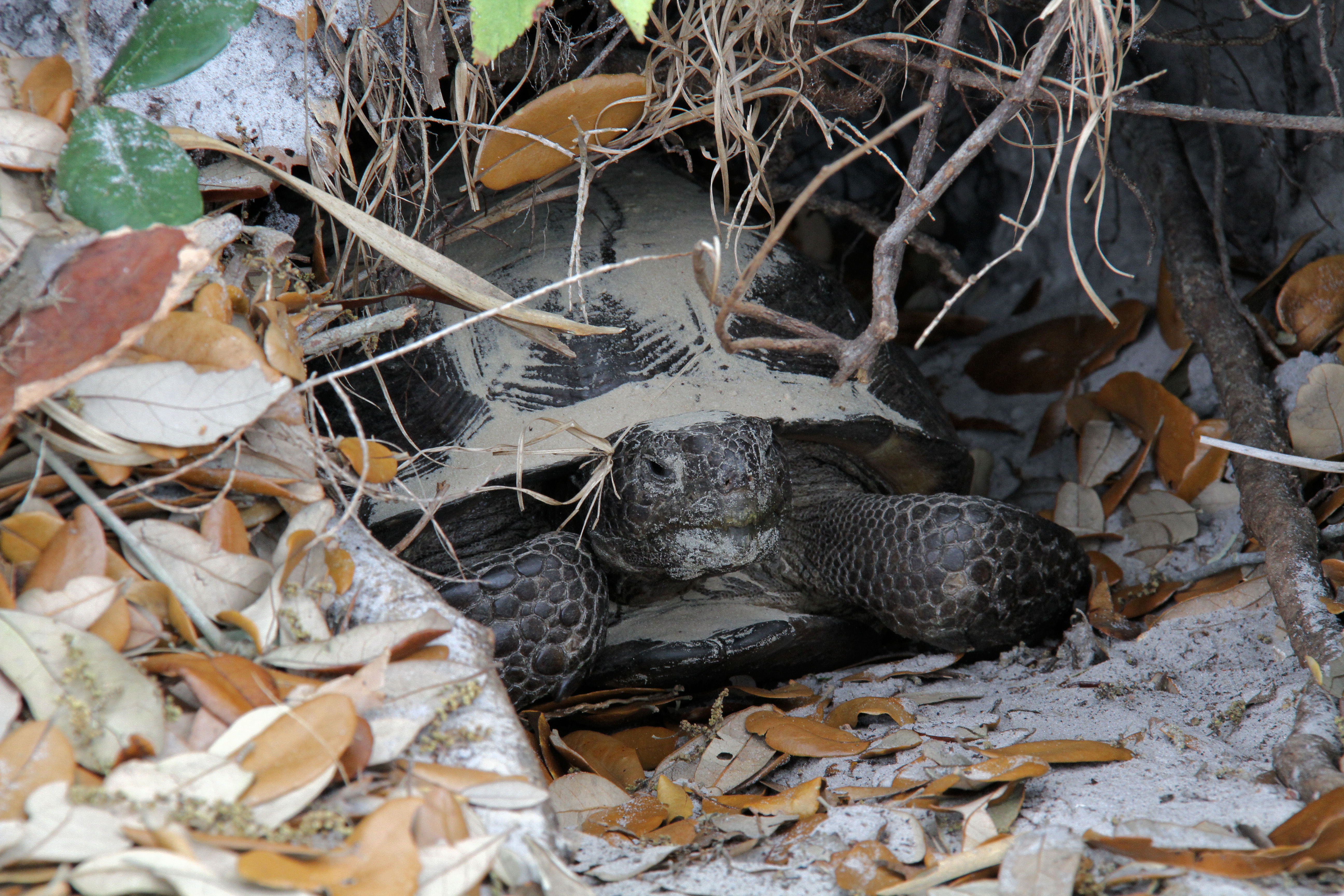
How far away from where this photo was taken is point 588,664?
80.4 inches

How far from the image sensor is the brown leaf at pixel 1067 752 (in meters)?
1.40

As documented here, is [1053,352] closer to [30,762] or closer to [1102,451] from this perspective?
[1102,451]

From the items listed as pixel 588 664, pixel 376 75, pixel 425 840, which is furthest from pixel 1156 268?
pixel 425 840

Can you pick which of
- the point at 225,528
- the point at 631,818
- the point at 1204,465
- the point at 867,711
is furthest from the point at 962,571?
the point at 225,528

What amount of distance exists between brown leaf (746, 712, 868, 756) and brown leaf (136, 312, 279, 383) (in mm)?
1036

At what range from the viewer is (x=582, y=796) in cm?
157

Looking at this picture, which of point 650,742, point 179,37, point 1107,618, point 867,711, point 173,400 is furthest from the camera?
point 1107,618

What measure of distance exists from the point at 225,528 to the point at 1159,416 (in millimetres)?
2381

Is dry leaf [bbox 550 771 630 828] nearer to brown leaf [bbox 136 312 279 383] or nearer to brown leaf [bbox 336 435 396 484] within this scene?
brown leaf [bbox 336 435 396 484]

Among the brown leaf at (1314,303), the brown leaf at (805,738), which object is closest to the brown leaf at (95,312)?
the brown leaf at (805,738)

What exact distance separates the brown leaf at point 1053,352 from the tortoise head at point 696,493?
1.50 metres

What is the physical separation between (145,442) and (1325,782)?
1.56m

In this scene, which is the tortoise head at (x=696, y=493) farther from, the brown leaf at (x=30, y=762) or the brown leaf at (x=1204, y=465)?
the brown leaf at (x=30, y=762)

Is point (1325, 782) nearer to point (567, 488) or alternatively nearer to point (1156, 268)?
point (567, 488)
